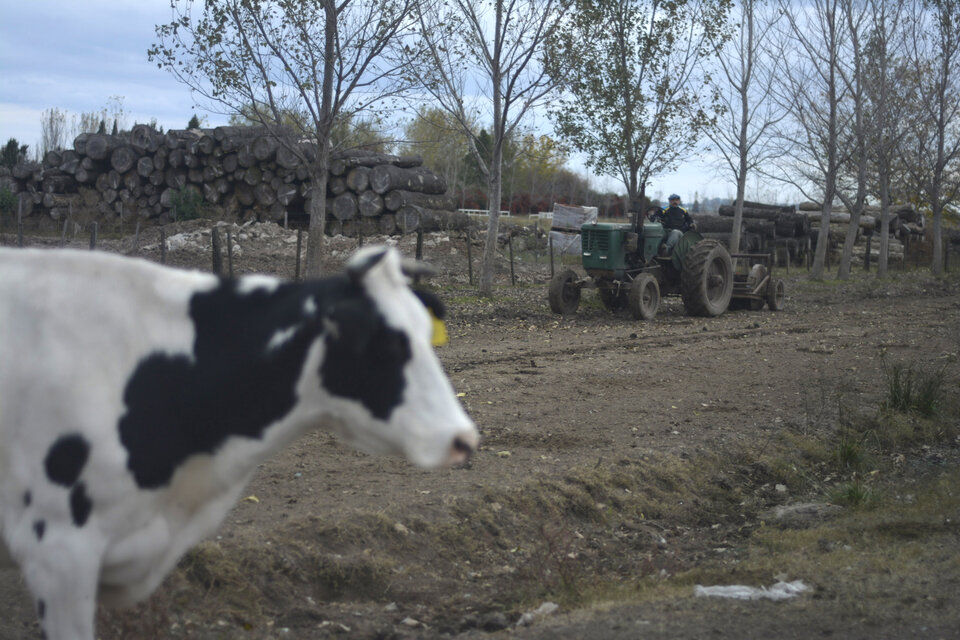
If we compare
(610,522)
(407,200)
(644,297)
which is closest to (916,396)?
(610,522)

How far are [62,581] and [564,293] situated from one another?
13.8 meters

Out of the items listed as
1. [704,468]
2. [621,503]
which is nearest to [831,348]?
[704,468]

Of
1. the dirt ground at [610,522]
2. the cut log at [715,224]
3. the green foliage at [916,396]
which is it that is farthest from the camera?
the cut log at [715,224]

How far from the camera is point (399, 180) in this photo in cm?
2391

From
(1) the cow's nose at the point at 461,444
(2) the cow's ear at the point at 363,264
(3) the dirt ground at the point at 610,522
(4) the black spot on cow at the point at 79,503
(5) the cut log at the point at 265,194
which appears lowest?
(3) the dirt ground at the point at 610,522

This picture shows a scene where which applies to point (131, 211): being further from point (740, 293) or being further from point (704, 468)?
point (704, 468)

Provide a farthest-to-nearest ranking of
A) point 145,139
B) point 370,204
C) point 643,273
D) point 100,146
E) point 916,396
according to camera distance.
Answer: point 100,146, point 145,139, point 370,204, point 643,273, point 916,396

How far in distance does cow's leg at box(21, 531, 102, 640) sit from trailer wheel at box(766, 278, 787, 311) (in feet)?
56.8

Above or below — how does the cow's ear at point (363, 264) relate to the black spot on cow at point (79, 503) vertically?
above

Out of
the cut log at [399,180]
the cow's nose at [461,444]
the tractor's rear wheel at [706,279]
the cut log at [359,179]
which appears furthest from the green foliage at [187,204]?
the cow's nose at [461,444]

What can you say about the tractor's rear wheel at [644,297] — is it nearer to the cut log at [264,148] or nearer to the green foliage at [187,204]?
the cut log at [264,148]

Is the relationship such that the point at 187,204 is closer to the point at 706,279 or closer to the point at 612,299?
the point at 612,299

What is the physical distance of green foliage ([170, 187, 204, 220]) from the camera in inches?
971

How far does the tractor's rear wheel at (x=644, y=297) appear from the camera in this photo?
1539 cm
